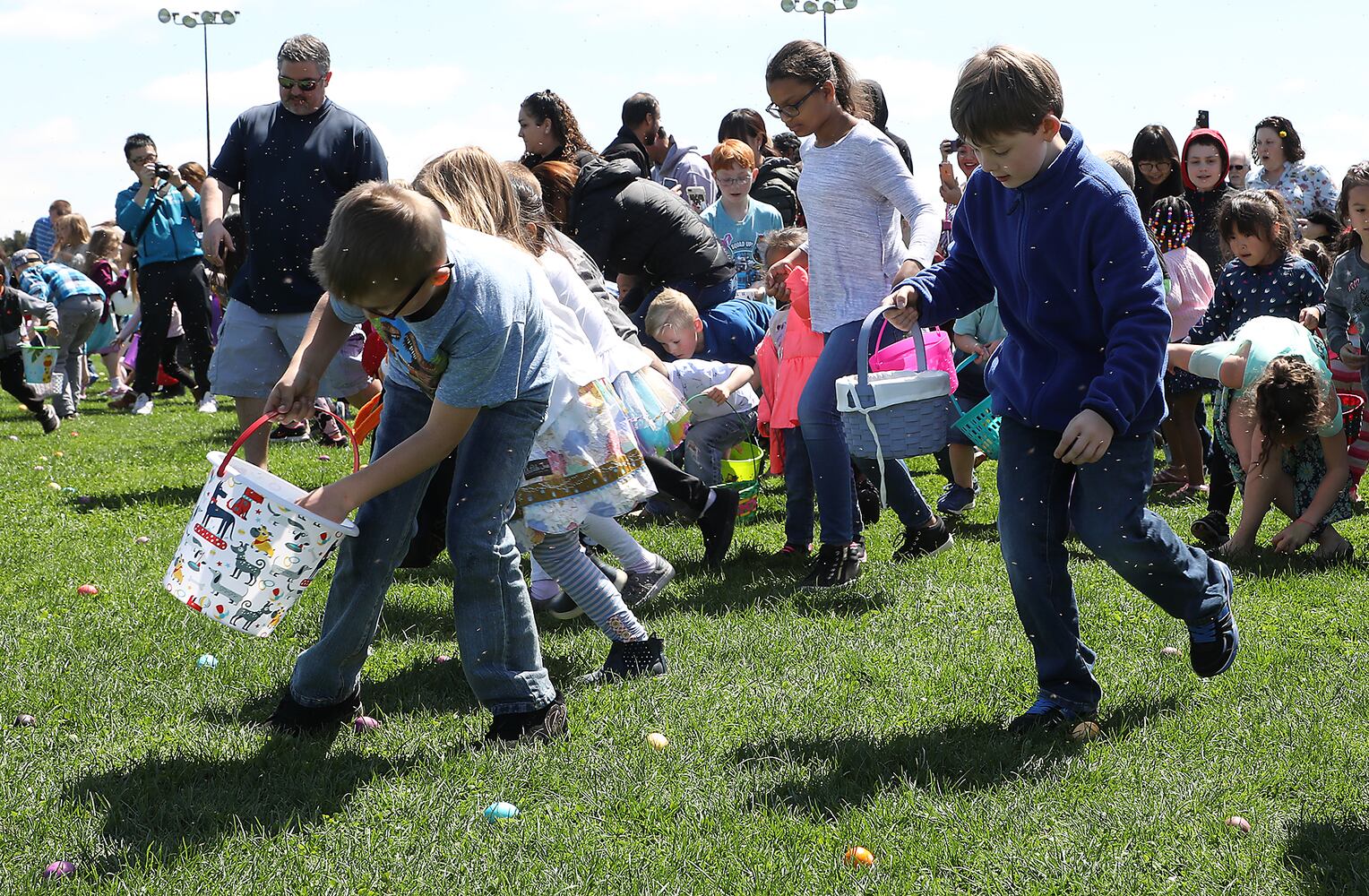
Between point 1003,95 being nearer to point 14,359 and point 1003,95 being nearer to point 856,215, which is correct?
point 856,215

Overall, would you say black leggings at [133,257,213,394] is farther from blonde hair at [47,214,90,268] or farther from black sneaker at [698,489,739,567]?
black sneaker at [698,489,739,567]

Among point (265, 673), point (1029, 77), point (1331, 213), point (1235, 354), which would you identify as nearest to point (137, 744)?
point (265, 673)

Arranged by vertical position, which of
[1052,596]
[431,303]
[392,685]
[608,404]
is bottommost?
[392,685]

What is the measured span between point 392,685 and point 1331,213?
7.76 m

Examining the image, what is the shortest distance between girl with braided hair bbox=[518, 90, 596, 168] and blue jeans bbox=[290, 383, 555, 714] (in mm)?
3205

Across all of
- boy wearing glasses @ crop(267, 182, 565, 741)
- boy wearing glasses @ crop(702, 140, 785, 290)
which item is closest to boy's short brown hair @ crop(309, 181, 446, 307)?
boy wearing glasses @ crop(267, 182, 565, 741)

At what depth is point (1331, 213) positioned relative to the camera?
9.05 m

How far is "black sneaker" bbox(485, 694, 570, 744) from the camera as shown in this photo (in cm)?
347

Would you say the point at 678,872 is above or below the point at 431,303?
below

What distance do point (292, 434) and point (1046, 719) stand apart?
27.0 ft

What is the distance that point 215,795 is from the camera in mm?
3156

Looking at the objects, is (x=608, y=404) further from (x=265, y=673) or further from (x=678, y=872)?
(x=678, y=872)

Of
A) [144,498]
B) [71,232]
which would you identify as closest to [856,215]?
[144,498]

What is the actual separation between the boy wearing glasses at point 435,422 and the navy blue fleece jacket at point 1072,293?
1217mm
